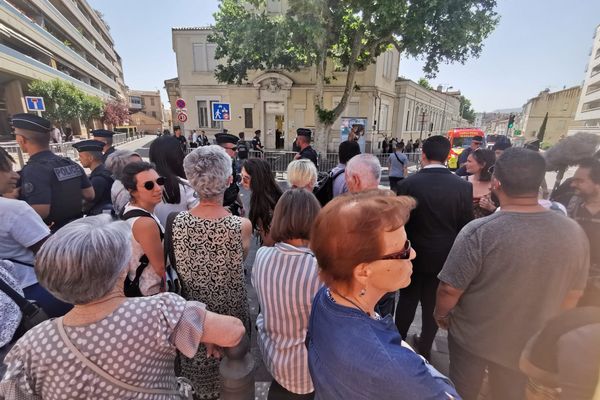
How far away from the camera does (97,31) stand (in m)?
48.3

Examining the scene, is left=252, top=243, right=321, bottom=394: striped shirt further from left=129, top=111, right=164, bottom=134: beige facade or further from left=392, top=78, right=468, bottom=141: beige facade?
left=129, top=111, right=164, bottom=134: beige facade

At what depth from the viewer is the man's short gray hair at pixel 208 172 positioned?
196 centimetres

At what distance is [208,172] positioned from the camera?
6.50 ft

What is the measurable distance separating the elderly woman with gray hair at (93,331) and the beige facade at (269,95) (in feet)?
68.6

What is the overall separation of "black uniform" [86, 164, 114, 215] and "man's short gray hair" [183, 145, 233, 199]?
223 cm

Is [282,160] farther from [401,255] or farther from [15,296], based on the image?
[401,255]

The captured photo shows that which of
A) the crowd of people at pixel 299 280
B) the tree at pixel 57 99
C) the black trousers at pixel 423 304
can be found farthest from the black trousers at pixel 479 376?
the tree at pixel 57 99

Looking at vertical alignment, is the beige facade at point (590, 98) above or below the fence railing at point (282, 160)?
above

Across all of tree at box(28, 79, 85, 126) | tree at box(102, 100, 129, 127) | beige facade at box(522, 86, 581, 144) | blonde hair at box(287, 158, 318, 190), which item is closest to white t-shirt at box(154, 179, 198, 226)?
blonde hair at box(287, 158, 318, 190)

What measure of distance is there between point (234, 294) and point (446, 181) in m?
2.07

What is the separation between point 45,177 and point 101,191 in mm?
776

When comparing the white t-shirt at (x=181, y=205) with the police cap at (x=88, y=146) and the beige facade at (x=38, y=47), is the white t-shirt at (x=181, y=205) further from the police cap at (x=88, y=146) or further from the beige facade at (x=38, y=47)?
the beige facade at (x=38, y=47)

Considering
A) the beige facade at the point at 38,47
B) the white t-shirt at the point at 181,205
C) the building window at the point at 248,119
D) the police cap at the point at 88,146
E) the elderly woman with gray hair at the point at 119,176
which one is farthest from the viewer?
the building window at the point at 248,119

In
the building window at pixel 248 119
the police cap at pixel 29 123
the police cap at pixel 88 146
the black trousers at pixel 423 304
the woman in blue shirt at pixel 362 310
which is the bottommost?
the black trousers at pixel 423 304
